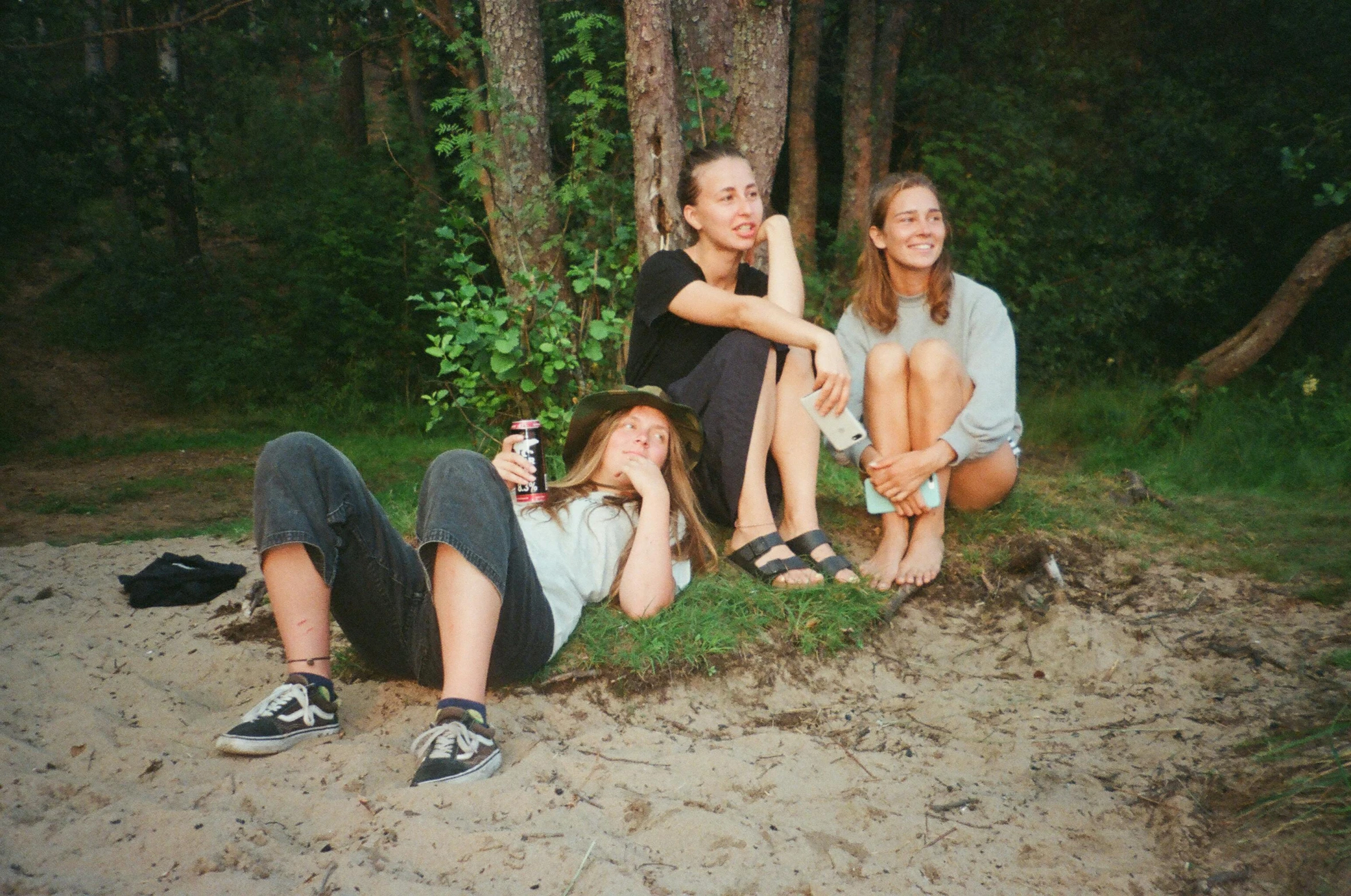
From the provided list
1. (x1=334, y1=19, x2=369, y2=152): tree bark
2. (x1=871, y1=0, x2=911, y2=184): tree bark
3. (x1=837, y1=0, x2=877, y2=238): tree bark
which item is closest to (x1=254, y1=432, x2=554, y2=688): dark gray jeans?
(x1=837, y1=0, x2=877, y2=238): tree bark

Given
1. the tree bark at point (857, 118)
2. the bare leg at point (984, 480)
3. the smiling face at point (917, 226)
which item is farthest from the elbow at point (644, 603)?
the tree bark at point (857, 118)

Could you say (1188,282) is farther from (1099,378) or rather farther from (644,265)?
(644,265)

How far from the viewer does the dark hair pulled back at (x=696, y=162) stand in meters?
3.66

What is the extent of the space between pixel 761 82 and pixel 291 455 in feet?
11.1

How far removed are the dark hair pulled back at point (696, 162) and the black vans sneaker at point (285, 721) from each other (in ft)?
7.28

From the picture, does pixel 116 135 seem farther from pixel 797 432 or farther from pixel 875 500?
pixel 875 500

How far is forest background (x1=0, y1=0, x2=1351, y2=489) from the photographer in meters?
5.00

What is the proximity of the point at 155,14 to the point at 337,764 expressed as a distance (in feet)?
35.7

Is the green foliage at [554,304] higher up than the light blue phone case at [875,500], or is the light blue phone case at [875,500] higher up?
the green foliage at [554,304]

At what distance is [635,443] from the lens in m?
3.07

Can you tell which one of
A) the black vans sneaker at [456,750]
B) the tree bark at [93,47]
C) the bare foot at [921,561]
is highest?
the tree bark at [93,47]

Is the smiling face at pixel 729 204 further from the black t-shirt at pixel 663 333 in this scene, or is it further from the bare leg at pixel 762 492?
the bare leg at pixel 762 492

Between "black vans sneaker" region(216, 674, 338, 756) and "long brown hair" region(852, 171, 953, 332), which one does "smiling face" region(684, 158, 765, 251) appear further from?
"black vans sneaker" region(216, 674, 338, 756)

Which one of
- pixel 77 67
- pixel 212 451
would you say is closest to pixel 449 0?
pixel 212 451
